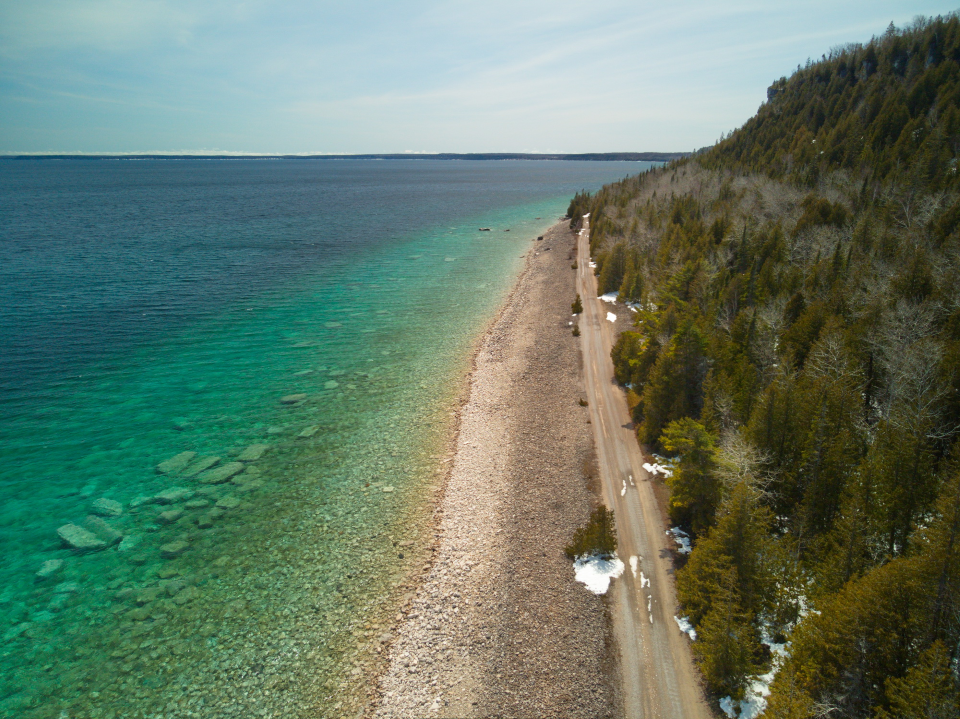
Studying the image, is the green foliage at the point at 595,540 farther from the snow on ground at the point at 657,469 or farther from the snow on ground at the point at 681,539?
the snow on ground at the point at 657,469

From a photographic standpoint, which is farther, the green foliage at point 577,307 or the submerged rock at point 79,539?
the green foliage at point 577,307

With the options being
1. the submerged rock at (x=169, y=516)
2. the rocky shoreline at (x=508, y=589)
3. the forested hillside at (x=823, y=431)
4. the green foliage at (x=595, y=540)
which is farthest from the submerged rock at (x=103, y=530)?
the forested hillside at (x=823, y=431)

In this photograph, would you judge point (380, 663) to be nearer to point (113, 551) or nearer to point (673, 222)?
point (113, 551)

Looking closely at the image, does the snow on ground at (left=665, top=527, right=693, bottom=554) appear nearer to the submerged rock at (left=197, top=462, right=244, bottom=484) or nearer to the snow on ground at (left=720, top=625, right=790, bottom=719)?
the snow on ground at (left=720, top=625, right=790, bottom=719)

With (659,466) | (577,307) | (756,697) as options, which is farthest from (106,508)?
(577,307)

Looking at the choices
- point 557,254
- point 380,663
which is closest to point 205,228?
point 557,254

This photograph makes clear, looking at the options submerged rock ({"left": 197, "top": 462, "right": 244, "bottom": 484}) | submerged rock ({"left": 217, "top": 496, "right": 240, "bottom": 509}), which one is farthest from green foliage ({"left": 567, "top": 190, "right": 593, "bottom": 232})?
submerged rock ({"left": 217, "top": 496, "right": 240, "bottom": 509})
